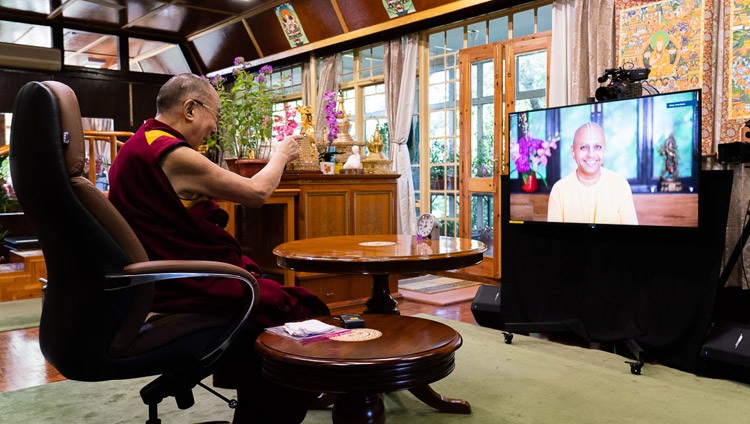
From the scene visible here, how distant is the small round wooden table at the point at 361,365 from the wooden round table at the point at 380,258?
1.31 feet

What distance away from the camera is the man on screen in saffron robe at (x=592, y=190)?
130 inches

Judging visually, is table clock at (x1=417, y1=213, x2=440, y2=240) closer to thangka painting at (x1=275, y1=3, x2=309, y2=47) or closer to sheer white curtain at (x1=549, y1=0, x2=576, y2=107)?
sheer white curtain at (x1=549, y1=0, x2=576, y2=107)

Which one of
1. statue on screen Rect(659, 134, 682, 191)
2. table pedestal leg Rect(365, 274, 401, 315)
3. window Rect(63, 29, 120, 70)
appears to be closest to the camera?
table pedestal leg Rect(365, 274, 401, 315)

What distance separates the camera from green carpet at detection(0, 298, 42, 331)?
4.17m

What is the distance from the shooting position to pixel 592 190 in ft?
11.2

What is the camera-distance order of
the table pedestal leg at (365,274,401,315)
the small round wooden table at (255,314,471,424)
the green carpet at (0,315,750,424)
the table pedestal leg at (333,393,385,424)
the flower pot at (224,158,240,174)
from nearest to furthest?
1. the small round wooden table at (255,314,471,424)
2. the table pedestal leg at (333,393,385,424)
3. the green carpet at (0,315,750,424)
4. the table pedestal leg at (365,274,401,315)
5. the flower pot at (224,158,240,174)

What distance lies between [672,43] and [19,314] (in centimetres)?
490

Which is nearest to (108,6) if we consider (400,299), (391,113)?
(391,113)

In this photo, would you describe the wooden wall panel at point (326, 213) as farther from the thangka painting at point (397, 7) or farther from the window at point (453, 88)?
the thangka painting at point (397, 7)

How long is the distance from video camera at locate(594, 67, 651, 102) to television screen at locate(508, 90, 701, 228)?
252 mm

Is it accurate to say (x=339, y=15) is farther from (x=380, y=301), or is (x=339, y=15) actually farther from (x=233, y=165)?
(x=380, y=301)

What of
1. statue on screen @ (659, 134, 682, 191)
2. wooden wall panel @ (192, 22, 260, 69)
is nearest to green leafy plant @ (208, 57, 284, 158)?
statue on screen @ (659, 134, 682, 191)

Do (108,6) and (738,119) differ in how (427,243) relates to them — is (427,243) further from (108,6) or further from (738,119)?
(108,6)

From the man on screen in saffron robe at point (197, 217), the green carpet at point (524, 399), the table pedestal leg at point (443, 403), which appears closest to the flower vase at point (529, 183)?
the green carpet at point (524, 399)
